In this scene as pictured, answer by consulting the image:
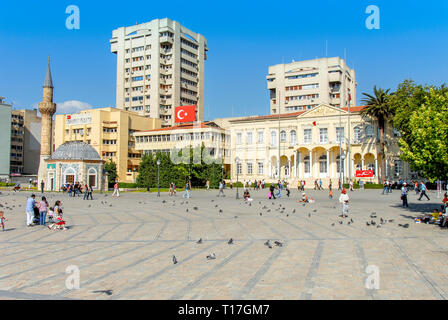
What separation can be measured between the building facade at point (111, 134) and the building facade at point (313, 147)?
22520 mm

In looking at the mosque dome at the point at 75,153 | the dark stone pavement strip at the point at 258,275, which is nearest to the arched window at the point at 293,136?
the mosque dome at the point at 75,153

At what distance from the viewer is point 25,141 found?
109 meters

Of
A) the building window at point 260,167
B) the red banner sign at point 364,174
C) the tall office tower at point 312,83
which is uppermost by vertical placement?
the tall office tower at point 312,83

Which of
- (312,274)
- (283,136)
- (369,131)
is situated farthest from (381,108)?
(312,274)

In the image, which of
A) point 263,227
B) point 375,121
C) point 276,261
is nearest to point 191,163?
point 375,121

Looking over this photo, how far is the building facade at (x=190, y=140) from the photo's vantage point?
6875 cm

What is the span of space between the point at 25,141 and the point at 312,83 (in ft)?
257

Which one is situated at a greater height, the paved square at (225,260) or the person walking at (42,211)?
the person walking at (42,211)

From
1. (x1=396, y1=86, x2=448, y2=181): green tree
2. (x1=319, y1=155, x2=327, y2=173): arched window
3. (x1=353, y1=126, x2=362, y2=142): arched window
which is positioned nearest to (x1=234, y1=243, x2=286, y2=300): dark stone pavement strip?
(x1=396, y1=86, x2=448, y2=181): green tree

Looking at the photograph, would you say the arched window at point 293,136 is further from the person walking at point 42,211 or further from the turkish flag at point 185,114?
the person walking at point 42,211

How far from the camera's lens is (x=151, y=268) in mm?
9445

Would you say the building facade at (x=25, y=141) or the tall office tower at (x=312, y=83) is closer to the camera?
the tall office tower at (x=312, y=83)

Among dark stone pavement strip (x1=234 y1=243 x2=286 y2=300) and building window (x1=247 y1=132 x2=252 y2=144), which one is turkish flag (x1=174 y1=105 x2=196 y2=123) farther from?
dark stone pavement strip (x1=234 y1=243 x2=286 y2=300)

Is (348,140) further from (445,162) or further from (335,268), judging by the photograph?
(335,268)
